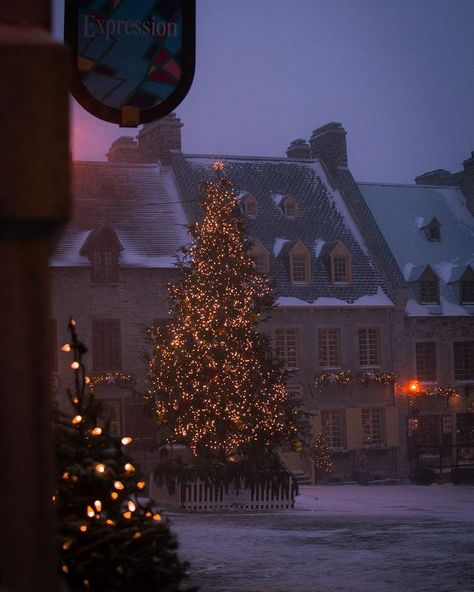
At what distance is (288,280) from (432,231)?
24.2 ft

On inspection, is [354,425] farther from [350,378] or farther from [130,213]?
[130,213]

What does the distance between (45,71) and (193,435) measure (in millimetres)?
20947

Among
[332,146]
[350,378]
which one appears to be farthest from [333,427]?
[332,146]

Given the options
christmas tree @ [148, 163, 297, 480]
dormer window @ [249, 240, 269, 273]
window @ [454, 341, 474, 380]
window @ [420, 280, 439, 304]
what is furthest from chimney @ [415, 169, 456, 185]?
christmas tree @ [148, 163, 297, 480]

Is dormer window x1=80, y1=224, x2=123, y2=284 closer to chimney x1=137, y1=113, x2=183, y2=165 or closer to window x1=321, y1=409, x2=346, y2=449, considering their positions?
chimney x1=137, y1=113, x2=183, y2=165

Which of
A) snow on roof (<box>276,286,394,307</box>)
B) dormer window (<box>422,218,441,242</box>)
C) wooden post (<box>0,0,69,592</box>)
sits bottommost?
wooden post (<box>0,0,69,592</box>)

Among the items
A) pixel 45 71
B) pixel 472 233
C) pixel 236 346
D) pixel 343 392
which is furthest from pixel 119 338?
pixel 45 71

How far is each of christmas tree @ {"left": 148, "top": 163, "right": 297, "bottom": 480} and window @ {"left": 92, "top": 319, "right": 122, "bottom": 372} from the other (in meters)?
10.9

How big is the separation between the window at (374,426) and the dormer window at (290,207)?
25.8ft

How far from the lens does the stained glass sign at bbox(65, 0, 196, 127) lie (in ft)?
13.5

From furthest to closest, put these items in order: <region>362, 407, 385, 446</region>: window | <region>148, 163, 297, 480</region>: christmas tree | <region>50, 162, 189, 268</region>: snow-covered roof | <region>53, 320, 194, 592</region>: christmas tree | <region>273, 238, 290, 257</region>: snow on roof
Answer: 1. <region>273, 238, 290, 257</region>: snow on roof
2. <region>362, 407, 385, 446</region>: window
3. <region>50, 162, 189, 268</region>: snow-covered roof
4. <region>148, 163, 297, 480</region>: christmas tree
5. <region>53, 320, 194, 592</region>: christmas tree

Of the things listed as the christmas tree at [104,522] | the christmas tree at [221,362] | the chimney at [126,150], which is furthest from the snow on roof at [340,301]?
the christmas tree at [104,522]

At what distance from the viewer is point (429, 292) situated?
1537 inches

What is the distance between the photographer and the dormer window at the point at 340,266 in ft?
124
